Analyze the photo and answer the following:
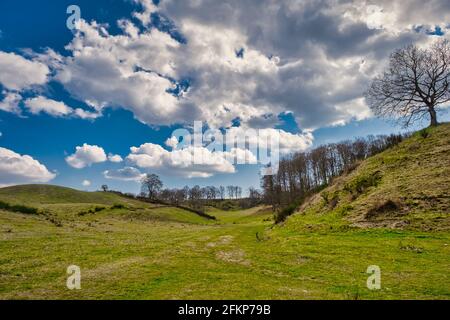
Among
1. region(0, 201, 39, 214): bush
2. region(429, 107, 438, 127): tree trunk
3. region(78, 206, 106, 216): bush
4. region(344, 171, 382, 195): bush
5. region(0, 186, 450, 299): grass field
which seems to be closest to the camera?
region(0, 186, 450, 299): grass field

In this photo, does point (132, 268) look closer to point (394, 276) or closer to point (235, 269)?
point (235, 269)

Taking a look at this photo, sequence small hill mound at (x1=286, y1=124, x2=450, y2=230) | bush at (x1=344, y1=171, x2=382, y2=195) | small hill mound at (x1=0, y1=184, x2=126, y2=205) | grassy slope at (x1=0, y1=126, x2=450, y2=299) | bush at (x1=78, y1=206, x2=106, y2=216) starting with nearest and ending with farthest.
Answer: grassy slope at (x1=0, y1=126, x2=450, y2=299), small hill mound at (x1=286, y1=124, x2=450, y2=230), bush at (x1=344, y1=171, x2=382, y2=195), bush at (x1=78, y1=206, x2=106, y2=216), small hill mound at (x1=0, y1=184, x2=126, y2=205)

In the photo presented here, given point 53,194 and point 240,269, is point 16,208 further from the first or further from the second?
point 53,194

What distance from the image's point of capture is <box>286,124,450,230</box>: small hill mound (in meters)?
27.3

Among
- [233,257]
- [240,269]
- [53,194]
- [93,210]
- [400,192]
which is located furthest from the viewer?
[53,194]

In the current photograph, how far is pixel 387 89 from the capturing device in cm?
5116

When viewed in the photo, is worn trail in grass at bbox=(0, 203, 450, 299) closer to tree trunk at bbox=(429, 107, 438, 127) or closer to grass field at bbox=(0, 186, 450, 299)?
grass field at bbox=(0, 186, 450, 299)

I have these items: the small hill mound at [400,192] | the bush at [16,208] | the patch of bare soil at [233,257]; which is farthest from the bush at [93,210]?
the patch of bare soil at [233,257]

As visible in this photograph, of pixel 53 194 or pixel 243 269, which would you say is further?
pixel 53 194

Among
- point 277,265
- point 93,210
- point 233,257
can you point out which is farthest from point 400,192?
point 93,210

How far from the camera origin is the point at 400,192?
32469 mm

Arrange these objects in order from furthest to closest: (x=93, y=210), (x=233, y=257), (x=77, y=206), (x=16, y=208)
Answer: (x=77, y=206), (x=93, y=210), (x=16, y=208), (x=233, y=257)

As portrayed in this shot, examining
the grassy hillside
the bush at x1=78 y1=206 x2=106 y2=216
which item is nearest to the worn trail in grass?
the grassy hillside
